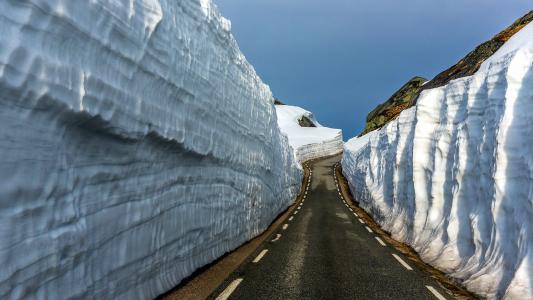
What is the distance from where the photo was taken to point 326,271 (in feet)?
27.0

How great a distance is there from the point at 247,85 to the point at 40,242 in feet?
31.1

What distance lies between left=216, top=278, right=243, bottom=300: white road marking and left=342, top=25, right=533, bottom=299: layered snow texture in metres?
4.16

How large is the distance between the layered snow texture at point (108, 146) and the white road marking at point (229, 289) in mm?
890

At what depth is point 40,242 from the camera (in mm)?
3686

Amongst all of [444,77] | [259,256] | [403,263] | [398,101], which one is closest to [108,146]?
[259,256]

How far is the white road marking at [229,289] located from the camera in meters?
6.34

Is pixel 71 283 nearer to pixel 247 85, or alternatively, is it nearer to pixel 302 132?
pixel 247 85

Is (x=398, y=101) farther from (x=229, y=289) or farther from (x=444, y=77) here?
(x=229, y=289)

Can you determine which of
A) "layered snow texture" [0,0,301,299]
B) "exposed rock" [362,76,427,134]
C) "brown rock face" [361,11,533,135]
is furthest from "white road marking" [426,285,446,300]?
"exposed rock" [362,76,427,134]

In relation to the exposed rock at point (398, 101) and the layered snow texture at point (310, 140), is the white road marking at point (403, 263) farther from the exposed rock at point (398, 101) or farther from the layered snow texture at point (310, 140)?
the exposed rock at point (398, 101)

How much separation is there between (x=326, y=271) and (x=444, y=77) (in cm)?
3515

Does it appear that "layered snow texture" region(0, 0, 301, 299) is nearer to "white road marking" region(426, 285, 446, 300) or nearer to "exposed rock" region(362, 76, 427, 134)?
"white road marking" region(426, 285, 446, 300)

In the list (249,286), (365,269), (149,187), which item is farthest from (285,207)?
(149,187)

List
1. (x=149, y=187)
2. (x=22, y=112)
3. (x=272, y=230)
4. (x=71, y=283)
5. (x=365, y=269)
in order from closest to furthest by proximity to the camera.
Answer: (x=22, y=112) < (x=71, y=283) < (x=149, y=187) < (x=365, y=269) < (x=272, y=230)
